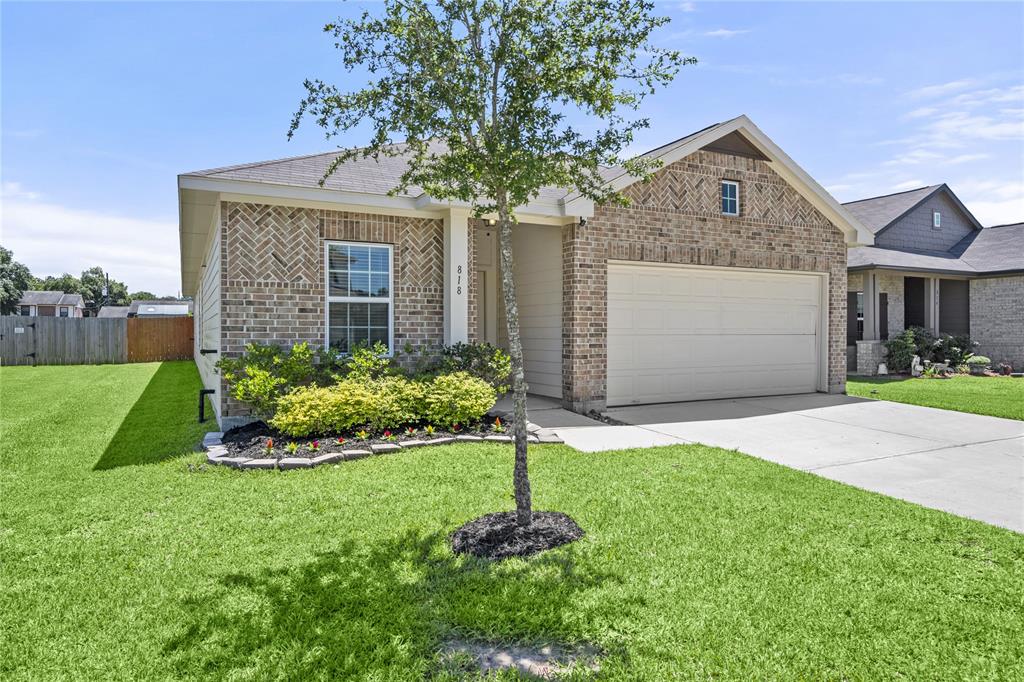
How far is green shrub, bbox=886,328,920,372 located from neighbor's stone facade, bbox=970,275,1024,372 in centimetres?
338

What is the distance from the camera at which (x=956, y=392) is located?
1163cm

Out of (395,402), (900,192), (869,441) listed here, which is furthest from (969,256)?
(395,402)

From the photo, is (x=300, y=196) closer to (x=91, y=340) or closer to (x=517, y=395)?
(x=517, y=395)

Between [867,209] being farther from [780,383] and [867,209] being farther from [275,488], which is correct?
[275,488]

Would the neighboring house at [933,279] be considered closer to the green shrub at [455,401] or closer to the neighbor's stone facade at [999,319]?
the neighbor's stone facade at [999,319]

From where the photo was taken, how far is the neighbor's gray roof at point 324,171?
739 cm

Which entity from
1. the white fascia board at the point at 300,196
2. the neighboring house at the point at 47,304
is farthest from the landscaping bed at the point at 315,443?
the neighboring house at the point at 47,304

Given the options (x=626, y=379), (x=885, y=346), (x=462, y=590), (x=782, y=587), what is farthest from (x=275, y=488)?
(x=885, y=346)

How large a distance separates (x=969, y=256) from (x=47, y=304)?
230 feet

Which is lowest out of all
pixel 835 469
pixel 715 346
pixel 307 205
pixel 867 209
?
pixel 835 469

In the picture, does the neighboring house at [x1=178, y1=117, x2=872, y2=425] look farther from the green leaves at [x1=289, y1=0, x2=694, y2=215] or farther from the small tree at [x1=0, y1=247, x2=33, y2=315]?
the small tree at [x1=0, y1=247, x2=33, y2=315]

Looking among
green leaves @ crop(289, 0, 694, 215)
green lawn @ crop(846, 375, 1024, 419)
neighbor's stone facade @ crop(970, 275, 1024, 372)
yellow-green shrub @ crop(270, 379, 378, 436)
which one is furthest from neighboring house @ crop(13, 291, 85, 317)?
neighbor's stone facade @ crop(970, 275, 1024, 372)

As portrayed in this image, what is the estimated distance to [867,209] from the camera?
20.0m

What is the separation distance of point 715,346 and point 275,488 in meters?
8.33
